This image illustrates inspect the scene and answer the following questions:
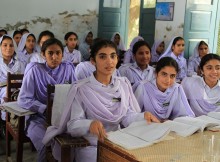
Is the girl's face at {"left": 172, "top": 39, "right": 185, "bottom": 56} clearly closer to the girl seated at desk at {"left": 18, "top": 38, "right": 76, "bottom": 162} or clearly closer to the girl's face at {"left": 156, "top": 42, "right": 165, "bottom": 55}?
the girl's face at {"left": 156, "top": 42, "right": 165, "bottom": 55}

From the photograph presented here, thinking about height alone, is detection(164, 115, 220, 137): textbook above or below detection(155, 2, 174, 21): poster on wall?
below

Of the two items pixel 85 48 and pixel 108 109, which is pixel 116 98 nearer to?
pixel 108 109

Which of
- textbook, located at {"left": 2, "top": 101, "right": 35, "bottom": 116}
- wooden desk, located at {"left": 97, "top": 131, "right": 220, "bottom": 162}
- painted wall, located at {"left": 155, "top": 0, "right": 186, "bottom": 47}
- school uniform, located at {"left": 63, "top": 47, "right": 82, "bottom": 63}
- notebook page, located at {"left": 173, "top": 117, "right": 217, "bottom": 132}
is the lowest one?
textbook, located at {"left": 2, "top": 101, "right": 35, "bottom": 116}

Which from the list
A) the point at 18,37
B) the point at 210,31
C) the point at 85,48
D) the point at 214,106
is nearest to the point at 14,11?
the point at 18,37

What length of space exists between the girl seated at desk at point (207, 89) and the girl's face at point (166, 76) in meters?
0.42

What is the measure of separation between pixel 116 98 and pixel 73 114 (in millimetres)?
346

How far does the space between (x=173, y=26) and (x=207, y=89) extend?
3427 mm

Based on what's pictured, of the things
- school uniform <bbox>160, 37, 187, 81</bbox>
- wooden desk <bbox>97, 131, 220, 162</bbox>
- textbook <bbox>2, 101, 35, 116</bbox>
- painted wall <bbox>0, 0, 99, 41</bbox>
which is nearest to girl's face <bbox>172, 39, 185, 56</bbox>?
school uniform <bbox>160, 37, 187, 81</bbox>

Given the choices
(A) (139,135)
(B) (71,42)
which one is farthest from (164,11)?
(A) (139,135)

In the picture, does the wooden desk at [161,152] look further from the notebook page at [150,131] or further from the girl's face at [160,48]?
the girl's face at [160,48]

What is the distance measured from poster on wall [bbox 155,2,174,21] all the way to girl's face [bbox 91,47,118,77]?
424 centimetres

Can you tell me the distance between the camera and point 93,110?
2398 mm

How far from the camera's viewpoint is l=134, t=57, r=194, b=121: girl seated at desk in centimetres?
286

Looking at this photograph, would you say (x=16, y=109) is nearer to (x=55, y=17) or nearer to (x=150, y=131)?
(x=150, y=131)
